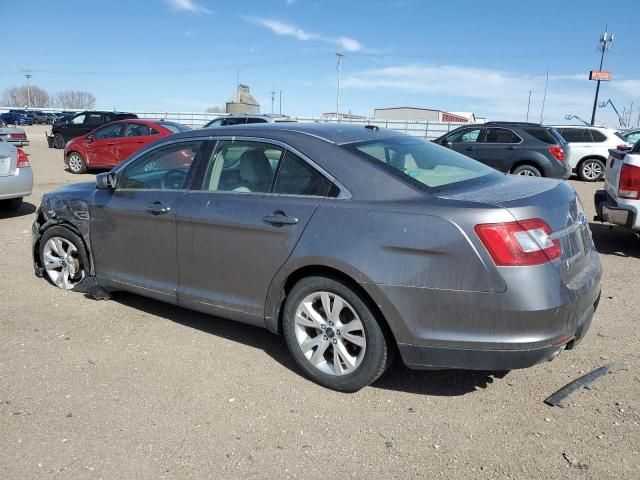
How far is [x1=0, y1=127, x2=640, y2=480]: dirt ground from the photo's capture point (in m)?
2.65

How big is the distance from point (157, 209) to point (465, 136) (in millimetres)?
11000

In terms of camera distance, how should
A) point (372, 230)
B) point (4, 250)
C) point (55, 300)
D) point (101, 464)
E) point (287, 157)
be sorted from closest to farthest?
point (101, 464), point (372, 230), point (287, 157), point (55, 300), point (4, 250)

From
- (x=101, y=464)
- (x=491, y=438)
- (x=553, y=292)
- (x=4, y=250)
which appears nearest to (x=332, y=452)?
(x=491, y=438)

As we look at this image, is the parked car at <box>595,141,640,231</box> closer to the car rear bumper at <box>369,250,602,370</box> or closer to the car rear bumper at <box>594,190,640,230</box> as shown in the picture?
the car rear bumper at <box>594,190,640,230</box>

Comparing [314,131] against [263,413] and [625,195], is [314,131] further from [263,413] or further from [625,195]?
[625,195]

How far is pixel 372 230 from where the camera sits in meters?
3.01

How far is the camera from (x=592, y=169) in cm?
1571

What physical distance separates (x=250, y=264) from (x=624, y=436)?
7.72 feet

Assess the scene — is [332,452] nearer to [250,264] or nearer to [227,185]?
[250,264]

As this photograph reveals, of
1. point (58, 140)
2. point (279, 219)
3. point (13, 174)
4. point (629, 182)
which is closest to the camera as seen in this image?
point (279, 219)

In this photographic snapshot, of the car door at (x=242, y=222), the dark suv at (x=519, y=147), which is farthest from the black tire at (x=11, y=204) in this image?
the dark suv at (x=519, y=147)

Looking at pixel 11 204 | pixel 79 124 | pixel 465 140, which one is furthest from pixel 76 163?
pixel 465 140

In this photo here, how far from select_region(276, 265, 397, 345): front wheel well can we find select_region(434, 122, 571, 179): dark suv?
9979mm

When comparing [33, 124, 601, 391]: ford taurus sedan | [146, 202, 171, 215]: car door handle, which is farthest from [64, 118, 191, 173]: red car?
[146, 202, 171, 215]: car door handle
